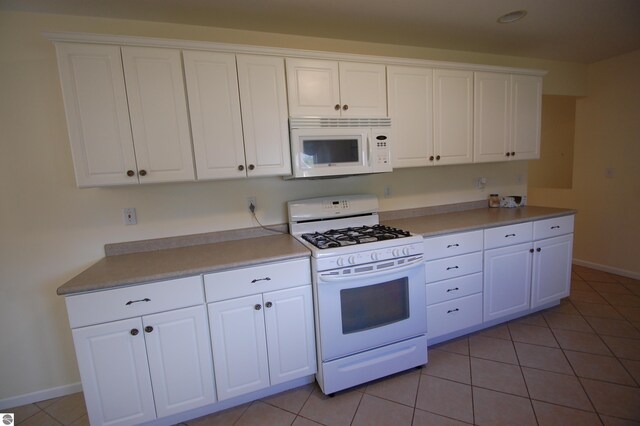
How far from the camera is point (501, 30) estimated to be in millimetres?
2432

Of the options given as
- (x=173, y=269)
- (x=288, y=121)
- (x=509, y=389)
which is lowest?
(x=509, y=389)

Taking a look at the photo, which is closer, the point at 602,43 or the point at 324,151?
the point at 324,151

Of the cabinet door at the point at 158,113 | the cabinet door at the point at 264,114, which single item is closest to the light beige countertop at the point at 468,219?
the cabinet door at the point at 264,114

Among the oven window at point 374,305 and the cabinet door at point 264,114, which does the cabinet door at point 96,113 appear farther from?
the oven window at point 374,305

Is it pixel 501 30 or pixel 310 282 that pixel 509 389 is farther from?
pixel 501 30

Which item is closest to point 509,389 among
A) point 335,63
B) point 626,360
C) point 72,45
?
point 626,360

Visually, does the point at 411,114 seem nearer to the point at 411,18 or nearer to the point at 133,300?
the point at 411,18

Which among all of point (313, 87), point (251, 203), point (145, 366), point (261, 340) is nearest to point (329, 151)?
point (313, 87)

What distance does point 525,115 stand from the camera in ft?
8.99

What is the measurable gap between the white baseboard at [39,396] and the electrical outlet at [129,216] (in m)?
1.21

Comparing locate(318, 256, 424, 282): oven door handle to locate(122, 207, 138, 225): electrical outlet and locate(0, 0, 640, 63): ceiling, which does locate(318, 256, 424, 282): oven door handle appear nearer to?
locate(122, 207, 138, 225): electrical outlet

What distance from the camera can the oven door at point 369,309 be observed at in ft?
5.84

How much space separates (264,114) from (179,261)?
1090mm

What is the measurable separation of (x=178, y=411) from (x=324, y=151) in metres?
1.84
